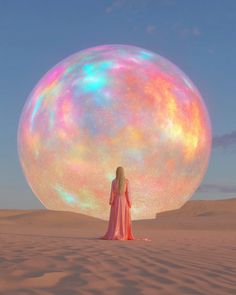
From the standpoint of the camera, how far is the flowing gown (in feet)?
43.4

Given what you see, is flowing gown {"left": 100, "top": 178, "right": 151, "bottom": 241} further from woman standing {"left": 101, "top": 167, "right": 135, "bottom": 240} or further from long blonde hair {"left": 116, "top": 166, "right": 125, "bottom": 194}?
long blonde hair {"left": 116, "top": 166, "right": 125, "bottom": 194}

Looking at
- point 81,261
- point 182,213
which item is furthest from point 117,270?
point 182,213

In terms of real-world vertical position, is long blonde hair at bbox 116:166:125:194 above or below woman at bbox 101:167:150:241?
above

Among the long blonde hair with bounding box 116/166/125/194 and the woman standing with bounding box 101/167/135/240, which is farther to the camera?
the long blonde hair with bounding box 116/166/125/194

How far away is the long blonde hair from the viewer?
1360 centimetres

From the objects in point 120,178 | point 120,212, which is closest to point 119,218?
point 120,212

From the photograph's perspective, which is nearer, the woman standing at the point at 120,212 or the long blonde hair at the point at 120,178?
the woman standing at the point at 120,212

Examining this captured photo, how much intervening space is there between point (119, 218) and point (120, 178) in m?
1.09

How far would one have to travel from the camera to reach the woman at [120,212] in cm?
1330

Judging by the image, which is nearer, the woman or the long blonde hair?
the woman

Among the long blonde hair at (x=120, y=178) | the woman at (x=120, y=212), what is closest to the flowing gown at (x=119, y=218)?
the woman at (x=120, y=212)

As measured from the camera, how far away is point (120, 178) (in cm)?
1367

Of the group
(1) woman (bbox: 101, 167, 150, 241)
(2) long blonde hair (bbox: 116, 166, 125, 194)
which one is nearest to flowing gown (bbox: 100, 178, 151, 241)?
(1) woman (bbox: 101, 167, 150, 241)

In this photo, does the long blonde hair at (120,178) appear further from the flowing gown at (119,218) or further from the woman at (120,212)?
the flowing gown at (119,218)
